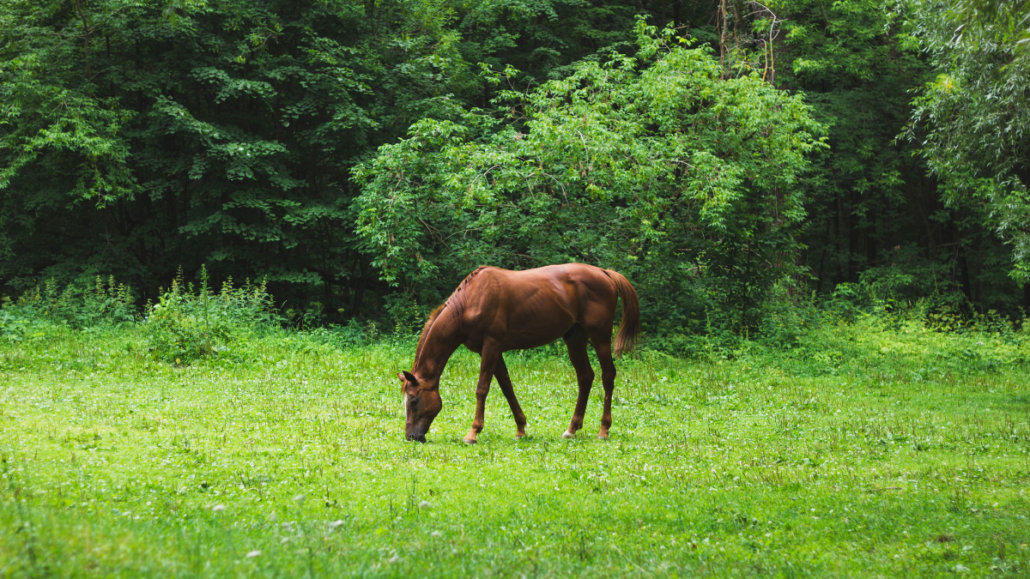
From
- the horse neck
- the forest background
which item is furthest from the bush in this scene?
the horse neck

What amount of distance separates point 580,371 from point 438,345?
2.00m

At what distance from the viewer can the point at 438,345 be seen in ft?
30.4

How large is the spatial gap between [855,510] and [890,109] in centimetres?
2726

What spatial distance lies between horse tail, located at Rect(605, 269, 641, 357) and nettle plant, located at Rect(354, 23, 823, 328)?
6752mm

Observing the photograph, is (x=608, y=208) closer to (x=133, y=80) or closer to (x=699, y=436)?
(x=699, y=436)

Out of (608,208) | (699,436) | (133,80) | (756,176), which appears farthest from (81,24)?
(699,436)

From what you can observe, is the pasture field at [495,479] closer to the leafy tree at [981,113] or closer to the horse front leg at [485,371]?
the horse front leg at [485,371]

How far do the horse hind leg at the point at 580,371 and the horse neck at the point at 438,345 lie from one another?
1665 millimetres

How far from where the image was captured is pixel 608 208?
1867cm

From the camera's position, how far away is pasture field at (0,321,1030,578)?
4598 millimetres

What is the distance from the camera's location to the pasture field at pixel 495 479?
15.1 feet

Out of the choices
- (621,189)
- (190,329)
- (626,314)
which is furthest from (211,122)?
(626,314)

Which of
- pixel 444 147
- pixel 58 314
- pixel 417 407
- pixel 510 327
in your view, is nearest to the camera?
pixel 417 407

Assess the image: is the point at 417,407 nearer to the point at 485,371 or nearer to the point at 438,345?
the point at 438,345
